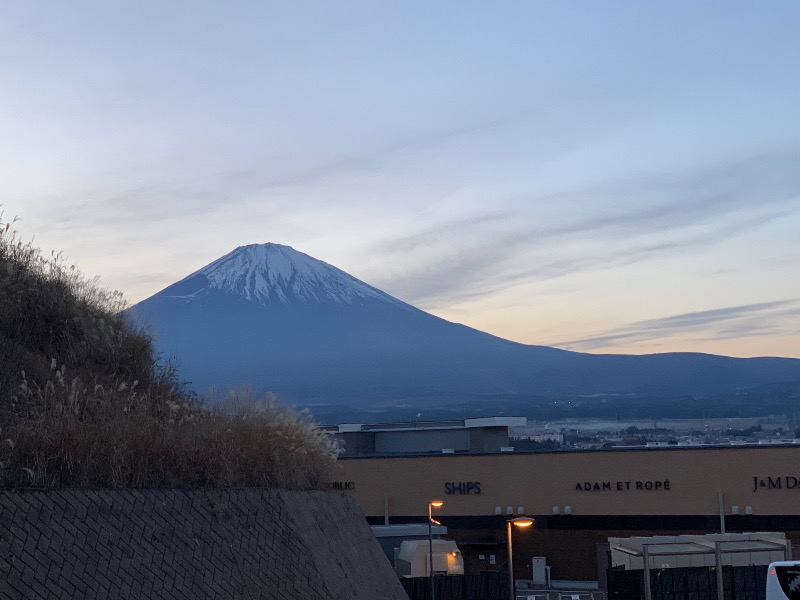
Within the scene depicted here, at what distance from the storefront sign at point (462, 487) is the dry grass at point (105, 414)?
25.2 meters

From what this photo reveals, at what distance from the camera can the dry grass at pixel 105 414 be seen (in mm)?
15977

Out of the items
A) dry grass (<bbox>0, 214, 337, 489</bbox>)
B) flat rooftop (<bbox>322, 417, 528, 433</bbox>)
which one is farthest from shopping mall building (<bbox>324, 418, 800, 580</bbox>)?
dry grass (<bbox>0, 214, 337, 489</bbox>)

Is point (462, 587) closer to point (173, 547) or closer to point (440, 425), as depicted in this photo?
point (173, 547)

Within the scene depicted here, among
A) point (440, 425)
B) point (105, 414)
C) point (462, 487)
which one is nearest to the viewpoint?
point (105, 414)

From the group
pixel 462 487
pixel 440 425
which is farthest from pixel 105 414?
pixel 440 425

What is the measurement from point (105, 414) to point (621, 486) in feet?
104

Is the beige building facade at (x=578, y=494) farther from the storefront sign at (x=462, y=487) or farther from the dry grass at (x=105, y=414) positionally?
the dry grass at (x=105, y=414)

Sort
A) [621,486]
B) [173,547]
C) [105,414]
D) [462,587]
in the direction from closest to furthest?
[173,547], [105,414], [462,587], [621,486]

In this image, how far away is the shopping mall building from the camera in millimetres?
42938

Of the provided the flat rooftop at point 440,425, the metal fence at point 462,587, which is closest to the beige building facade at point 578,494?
the flat rooftop at point 440,425

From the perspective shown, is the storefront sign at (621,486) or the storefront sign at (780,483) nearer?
the storefront sign at (780,483)

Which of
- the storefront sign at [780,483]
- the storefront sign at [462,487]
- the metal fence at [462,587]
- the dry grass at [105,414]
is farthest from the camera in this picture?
the storefront sign at [462,487]

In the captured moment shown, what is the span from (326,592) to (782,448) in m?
30.6

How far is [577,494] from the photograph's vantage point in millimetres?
46156
